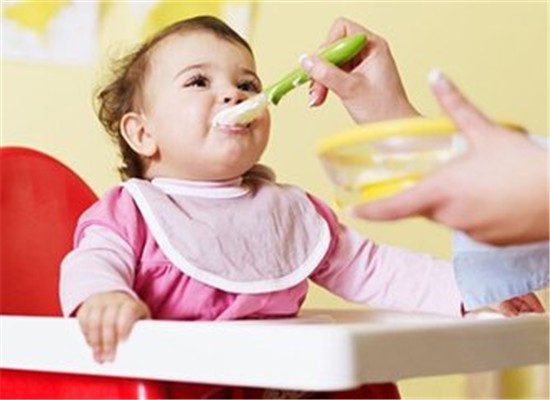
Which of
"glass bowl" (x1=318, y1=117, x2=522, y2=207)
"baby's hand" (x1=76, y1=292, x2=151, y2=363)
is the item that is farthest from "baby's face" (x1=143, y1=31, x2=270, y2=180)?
"glass bowl" (x1=318, y1=117, x2=522, y2=207)

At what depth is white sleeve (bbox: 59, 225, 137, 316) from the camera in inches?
31.7

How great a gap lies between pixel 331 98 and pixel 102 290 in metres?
0.85

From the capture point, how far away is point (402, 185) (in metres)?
0.60

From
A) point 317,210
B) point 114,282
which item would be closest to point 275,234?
point 317,210

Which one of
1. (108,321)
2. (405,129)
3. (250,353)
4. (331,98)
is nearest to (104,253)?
(108,321)

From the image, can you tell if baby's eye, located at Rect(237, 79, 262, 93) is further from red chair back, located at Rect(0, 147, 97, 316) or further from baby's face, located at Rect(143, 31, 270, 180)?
red chair back, located at Rect(0, 147, 97, 316)

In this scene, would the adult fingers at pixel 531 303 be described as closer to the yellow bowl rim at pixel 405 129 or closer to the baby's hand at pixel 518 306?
the baby's hand at pixel 518 306

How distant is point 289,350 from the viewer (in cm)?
65

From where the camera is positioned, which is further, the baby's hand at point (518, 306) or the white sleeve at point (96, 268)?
the baby's hand at point (518, 306)

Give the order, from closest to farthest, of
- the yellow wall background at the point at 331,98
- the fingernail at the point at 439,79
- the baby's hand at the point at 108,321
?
1. the fingernail at the point at 439,79
2. the baby's hand at the point at 108,321
3. the yellow wall background at the point at 331,98

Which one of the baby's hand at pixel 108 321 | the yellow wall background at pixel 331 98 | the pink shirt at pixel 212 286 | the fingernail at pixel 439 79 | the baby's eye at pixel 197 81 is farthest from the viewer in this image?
the yellow wall background at pixel 331 98

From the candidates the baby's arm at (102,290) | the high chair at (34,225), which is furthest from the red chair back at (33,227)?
the baby's arm at (102,290)

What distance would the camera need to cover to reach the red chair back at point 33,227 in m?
0.99

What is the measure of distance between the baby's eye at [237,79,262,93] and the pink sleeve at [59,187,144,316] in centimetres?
14
